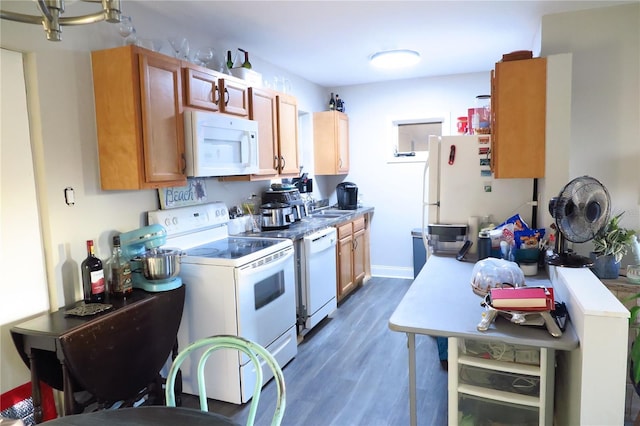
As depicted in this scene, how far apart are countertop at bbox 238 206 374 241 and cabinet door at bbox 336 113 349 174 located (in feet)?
2.53

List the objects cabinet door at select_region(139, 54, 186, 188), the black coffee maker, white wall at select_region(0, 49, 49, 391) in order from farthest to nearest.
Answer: the black coffee maker → cabinet door at select_region(139, 54, 186, 188) → white wall at select_region(0, 49, 49, 391)

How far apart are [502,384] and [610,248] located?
1254mm

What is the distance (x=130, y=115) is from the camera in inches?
89.9

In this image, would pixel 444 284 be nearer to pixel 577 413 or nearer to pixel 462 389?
pixel 462 389

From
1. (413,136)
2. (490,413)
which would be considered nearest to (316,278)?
(490,413)

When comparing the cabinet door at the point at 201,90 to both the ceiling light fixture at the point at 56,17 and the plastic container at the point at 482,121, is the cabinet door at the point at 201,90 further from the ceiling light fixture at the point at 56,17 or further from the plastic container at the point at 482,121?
the plastic container at the point at 482,121

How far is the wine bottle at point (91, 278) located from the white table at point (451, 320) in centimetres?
153

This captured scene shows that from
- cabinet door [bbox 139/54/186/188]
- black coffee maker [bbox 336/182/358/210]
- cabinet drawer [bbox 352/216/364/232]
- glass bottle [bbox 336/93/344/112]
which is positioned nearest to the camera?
cabinet door [bbox 139/54/186/188]

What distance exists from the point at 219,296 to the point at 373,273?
3.28m

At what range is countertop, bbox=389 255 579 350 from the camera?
1600 mm

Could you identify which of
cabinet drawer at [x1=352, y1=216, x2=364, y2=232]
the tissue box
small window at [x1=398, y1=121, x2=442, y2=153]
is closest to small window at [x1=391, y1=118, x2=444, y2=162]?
small window at [x1=398, y1=121, x2=442, y2=153]

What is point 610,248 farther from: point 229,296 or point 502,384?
point 229,296

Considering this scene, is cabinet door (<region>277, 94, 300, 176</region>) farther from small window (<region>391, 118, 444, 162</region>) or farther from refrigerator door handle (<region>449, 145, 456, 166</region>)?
small window (<region>391, 118, 444, 162</region>)

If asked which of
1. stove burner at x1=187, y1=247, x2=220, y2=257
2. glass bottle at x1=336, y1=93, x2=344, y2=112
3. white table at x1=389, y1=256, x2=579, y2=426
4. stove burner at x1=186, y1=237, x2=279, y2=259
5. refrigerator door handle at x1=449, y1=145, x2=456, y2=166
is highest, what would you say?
glass bottle at x1=336, y1=93, x2=344, y2=112
